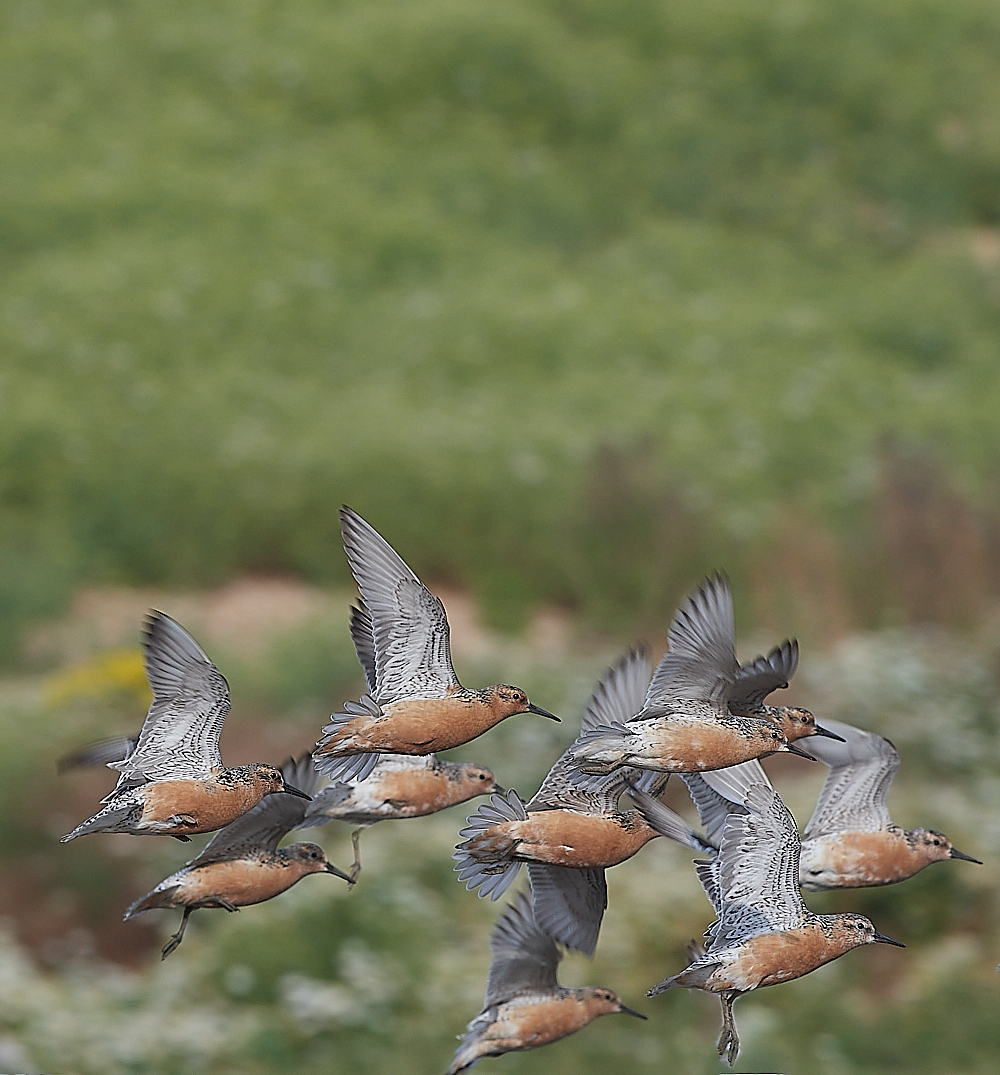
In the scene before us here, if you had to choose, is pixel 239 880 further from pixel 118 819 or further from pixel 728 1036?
pixel 728 1036

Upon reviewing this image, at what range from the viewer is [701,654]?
5320 millimetres

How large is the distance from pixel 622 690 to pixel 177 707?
1649 mm

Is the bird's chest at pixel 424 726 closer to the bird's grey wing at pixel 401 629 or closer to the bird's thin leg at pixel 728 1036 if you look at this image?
the bird's grey wing at pixel 401 629

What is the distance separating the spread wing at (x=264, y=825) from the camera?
5566mm

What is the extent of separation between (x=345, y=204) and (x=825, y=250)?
680 centimetres

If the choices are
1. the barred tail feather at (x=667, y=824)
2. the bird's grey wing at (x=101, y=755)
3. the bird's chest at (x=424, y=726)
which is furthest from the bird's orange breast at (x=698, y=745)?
the bird's grey wing at (x=101, y=755)

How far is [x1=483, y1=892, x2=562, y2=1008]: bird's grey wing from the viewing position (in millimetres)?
5867

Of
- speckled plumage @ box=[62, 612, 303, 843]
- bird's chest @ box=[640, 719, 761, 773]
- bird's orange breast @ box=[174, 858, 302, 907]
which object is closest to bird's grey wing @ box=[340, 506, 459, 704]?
speckled plumage @ box=[62, 612, 303, 843]

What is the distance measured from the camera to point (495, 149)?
928 inches

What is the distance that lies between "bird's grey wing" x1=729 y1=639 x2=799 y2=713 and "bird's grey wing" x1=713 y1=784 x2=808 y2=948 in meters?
0.33

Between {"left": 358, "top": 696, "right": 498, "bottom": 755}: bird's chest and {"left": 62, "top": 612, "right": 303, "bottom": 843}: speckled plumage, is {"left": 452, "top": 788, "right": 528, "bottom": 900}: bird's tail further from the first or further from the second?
{"left": 62, "top": 612, "right": 303, "bottom": 843}: speckled plumage

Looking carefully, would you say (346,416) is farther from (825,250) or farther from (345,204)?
(825,250)

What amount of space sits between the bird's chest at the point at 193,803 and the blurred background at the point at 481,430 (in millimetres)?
5857

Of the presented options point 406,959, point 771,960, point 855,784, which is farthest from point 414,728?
point 406,959
